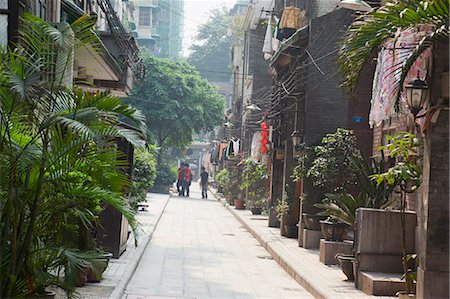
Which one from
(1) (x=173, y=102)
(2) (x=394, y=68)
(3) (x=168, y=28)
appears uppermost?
(3) (x=168, y=28)

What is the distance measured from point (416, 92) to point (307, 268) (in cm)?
670

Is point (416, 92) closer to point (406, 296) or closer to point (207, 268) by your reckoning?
point (406, 296)

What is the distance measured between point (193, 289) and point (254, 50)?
37614 millimetres

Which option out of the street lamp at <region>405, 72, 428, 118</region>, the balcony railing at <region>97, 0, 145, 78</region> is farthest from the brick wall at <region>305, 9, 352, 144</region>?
the street lamp at <region>405, 72, 428, 118</region>

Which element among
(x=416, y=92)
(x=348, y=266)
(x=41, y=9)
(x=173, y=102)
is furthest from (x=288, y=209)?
(x=173, y=102)

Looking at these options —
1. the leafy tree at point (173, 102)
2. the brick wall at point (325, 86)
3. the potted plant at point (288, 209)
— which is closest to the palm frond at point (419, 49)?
the brick wall at point (325, 86)

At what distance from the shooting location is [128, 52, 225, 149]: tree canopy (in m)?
54.7

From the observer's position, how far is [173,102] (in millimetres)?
54812

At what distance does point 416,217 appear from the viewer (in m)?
14.7

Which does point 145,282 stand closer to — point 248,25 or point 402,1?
point 402,1

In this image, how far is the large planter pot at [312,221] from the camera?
21.2 metres

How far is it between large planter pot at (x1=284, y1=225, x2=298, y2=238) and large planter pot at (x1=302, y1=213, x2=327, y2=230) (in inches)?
118

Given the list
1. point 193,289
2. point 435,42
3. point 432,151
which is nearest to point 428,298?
point 432,151

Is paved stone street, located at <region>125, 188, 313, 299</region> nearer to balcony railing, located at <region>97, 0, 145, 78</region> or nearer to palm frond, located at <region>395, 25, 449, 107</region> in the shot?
palm frond, located at <region>395, 25, 449, 107</region>
